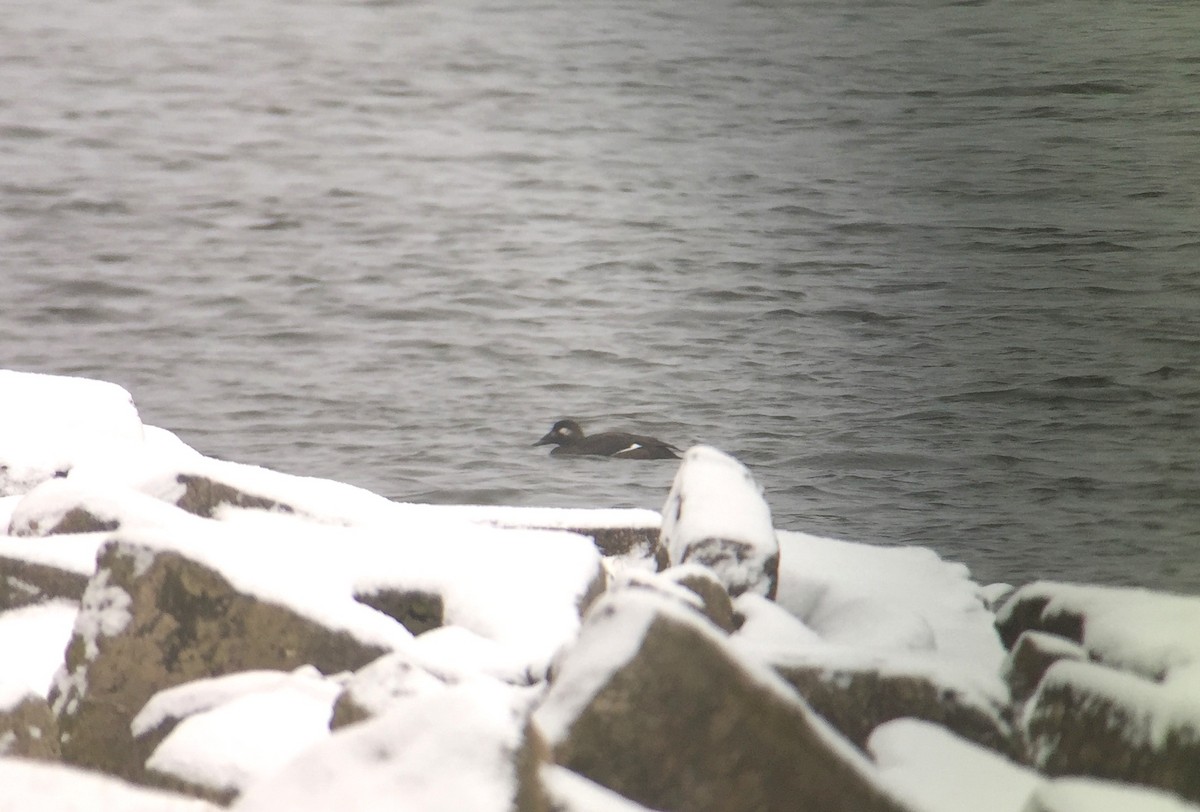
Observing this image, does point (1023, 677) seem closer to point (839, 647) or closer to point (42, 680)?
point (839, 647)

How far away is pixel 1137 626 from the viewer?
1549 millimetres

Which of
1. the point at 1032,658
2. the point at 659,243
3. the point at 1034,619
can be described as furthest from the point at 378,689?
the point at 659,243

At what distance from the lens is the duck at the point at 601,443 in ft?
10.7

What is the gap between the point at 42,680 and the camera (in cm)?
156

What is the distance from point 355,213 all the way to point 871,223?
1.21m

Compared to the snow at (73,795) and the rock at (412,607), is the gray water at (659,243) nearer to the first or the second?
the rock at (412,607)

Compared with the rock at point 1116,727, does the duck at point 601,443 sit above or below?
below

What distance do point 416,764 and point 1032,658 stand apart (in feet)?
2.93

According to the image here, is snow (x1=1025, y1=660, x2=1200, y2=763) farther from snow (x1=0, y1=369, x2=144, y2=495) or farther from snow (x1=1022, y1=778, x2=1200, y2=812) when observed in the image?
snow (x1=0, y1=369, x2=144, y2=495)

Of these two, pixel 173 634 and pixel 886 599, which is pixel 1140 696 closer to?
pixel 886 599

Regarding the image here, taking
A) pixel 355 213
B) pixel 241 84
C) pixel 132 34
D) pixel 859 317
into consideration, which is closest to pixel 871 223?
pixel 859 317

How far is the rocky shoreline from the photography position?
3.26ft

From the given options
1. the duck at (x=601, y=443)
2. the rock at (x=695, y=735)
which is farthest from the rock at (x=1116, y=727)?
the duck at (x=601, y=443)

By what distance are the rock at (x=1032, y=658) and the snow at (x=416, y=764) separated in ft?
2.57
